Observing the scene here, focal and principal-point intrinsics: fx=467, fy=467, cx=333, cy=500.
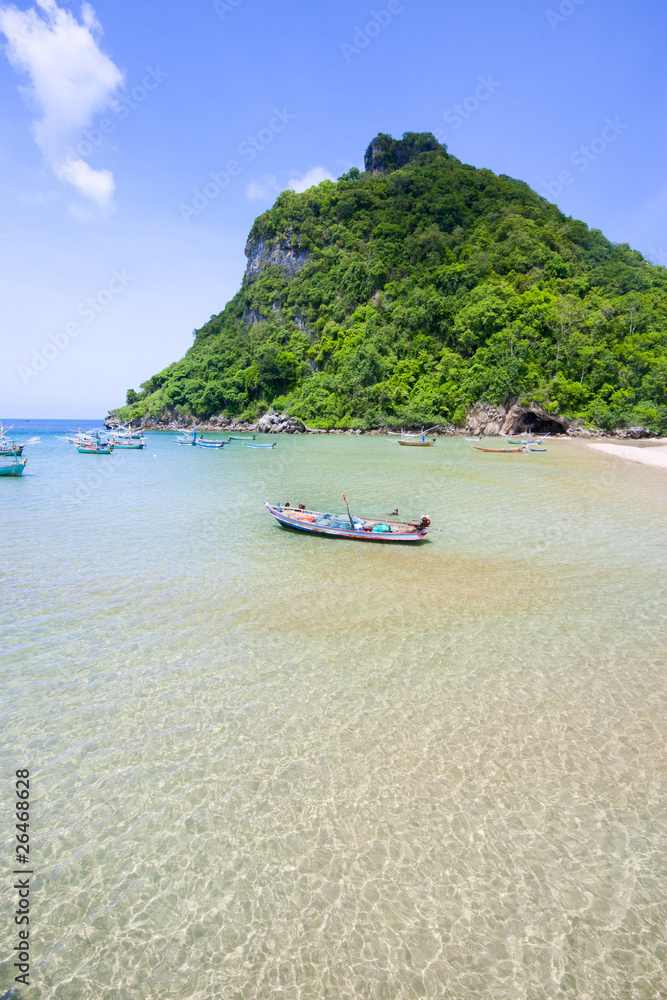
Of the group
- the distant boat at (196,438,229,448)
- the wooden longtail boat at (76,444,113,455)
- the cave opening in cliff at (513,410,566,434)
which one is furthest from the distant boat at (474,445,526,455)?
the wooden longtail boat at (76,444,113,455)

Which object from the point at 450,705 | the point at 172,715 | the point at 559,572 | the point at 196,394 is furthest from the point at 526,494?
the point at 196,394

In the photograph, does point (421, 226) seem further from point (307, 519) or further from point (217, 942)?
point (217, 942)

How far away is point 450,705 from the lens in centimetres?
831

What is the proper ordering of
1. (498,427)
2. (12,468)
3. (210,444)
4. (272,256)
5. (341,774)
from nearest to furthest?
(341,774) → (12,468) → (210,444) → (498,427) → (272,256)

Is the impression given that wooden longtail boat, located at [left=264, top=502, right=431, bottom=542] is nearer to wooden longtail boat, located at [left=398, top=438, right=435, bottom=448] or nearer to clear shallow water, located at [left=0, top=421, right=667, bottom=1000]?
clear shallow water, located at [left=0, top=421, right=667, bottom=1000]

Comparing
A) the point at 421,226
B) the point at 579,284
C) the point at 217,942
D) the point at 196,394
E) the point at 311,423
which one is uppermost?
the point at 421,226

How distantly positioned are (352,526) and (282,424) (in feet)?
274

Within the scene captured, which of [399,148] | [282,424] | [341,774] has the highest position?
[399,148]

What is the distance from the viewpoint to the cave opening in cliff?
80062 mm

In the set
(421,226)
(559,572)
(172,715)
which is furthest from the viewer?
(421,226)

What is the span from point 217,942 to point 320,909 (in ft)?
3.48

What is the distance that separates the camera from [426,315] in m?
96.1

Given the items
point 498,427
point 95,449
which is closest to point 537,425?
point 498,427

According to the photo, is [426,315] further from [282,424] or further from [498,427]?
[282,424]
